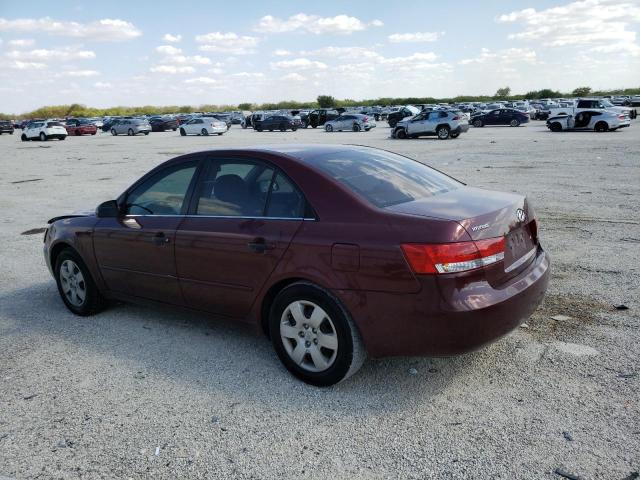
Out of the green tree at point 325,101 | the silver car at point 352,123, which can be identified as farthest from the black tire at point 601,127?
the green tree at point 325,101

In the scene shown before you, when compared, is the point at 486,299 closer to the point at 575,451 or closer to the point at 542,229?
the point at 575,451

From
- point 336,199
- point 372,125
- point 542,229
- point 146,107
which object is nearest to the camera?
point 336,199

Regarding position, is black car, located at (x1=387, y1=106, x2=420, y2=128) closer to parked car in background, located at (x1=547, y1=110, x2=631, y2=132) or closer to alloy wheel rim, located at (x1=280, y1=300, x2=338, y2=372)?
parked car in background, located at (x1=547, y1=110, x2=631, y2=132)

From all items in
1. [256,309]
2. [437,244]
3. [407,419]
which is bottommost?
[407,419]

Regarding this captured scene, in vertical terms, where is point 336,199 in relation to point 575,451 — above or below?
above

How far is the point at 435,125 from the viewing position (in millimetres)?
31781

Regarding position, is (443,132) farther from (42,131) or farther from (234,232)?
(42,131)

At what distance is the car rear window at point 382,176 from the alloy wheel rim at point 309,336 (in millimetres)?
827

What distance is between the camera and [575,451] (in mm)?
2953

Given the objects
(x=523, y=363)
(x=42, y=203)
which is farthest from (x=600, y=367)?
(x=42, y=203)

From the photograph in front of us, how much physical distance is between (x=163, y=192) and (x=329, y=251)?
6.28ft

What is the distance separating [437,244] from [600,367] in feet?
5.37

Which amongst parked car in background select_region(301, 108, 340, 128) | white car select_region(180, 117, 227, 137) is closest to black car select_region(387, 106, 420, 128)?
parked car in background select_region(301, 108, 340, 128)

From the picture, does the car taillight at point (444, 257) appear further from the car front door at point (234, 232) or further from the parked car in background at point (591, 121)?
the parked car in background at point (591, 121)
